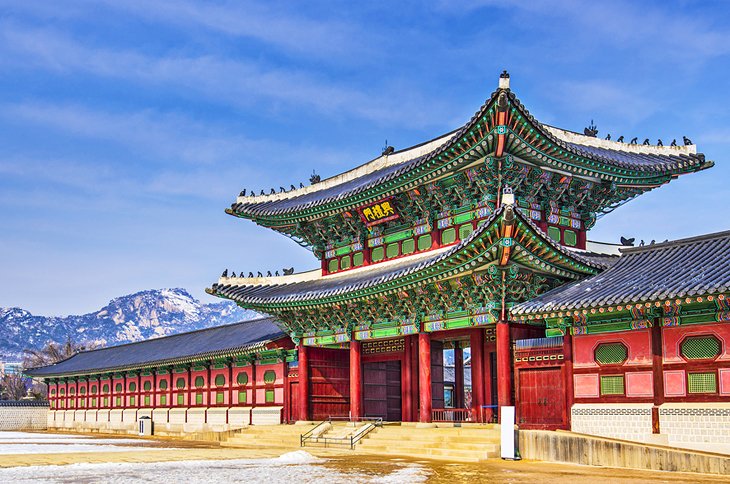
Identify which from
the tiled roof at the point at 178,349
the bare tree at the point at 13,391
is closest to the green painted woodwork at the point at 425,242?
the tiled roof at the point at 178,349

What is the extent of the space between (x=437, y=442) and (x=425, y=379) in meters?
3.43

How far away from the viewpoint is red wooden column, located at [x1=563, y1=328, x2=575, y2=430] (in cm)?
2480

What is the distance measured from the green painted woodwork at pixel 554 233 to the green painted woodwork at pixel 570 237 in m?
0.35

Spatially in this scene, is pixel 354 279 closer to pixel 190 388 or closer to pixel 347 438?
pixel 347 438

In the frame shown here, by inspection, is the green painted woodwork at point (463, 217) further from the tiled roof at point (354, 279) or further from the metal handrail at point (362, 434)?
the metal handrail at point (362, 434)

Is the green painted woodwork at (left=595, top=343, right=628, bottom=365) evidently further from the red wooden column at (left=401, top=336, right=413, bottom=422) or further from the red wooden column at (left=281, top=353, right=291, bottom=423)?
the red wooden column at (left=281, top=353, right=291, bottom=423)

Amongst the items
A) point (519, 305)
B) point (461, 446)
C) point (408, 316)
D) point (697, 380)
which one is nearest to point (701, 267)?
point (697, 380)

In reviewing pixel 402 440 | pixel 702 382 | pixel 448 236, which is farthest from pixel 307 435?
pixel 702 382

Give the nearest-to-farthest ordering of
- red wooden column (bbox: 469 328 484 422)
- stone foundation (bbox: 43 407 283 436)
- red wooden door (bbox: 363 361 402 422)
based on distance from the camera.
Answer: red wooden column (bbox: 469 328 484 422)
red wooden door (bbox: 363 361 402 422)
stone foundation (bbox: 43 407 283 436)

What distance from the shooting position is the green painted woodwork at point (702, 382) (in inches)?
857

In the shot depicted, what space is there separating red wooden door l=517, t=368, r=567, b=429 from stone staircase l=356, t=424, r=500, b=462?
3.73 feet

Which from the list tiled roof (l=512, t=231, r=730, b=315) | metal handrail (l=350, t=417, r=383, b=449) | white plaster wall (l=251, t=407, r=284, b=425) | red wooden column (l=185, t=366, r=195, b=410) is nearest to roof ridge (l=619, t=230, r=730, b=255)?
tiled roof (l=512, t=231, r=730, b=315)

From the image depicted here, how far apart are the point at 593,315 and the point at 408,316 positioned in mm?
8835

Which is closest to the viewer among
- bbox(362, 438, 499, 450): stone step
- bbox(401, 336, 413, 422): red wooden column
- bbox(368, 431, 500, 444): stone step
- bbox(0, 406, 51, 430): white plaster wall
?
bbox(362, 438, 499, 450): stone step
